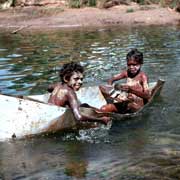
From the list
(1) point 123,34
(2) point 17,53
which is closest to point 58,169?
(2) point 17,53

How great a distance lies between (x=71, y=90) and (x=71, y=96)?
0.32ft

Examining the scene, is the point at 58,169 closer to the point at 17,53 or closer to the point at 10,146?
the point at 10,146

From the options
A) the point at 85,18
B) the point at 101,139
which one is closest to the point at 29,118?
the point at 101,139

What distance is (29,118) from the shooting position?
25.0 feet

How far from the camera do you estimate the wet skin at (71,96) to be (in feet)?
25.3

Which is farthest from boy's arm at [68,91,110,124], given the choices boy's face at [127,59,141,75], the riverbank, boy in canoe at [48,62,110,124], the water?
the riverbank

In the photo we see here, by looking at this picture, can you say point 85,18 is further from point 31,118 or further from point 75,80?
point 31,118

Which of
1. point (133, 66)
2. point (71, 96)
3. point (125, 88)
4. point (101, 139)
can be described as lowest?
point (101, 139)

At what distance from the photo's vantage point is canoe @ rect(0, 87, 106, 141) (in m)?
7.51

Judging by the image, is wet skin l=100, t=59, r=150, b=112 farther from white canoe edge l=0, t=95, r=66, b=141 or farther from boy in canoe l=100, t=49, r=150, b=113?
white canoe edge l=0, t=95, r=66, b=141

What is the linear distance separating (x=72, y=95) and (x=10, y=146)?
→ 122 centimetres

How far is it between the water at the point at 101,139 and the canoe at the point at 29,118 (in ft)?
0.51

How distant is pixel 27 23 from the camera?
29.2m

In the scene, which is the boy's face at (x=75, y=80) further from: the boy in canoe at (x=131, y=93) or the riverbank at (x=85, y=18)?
the riverbank at (x=85, y=18)
